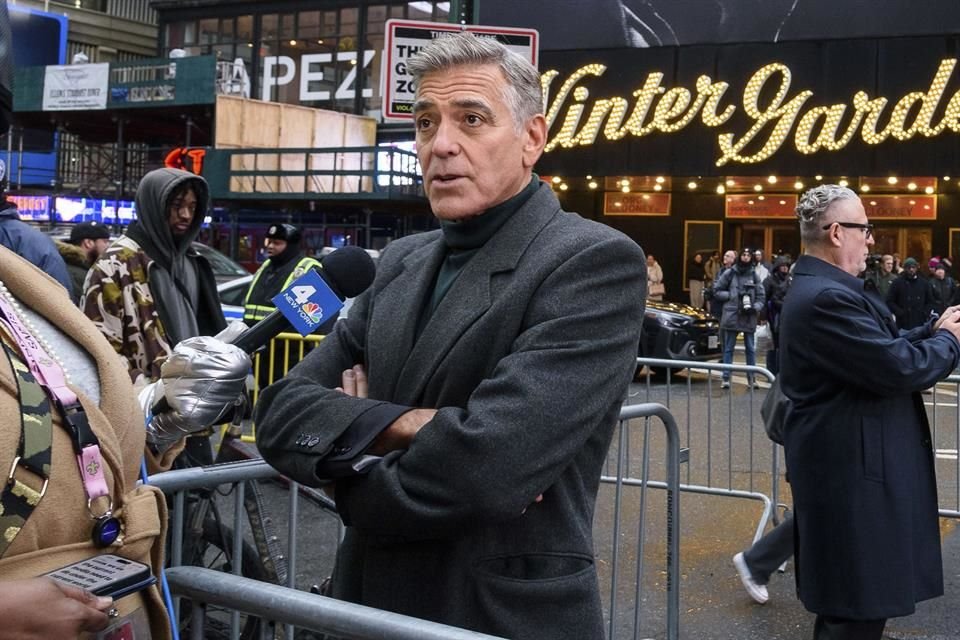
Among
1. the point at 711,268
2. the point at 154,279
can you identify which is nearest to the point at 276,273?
the point at 154,279

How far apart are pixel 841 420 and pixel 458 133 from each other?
7.58 feet

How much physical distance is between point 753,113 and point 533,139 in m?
19.6

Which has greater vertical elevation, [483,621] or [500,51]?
[500,51]

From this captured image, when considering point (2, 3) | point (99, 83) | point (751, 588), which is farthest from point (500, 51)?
point (99, 83)

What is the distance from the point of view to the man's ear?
234 centimetres

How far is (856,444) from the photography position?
3.88 m

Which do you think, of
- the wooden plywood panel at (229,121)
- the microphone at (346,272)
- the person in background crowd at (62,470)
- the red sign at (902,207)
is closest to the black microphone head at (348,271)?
the microphone at (346,272)

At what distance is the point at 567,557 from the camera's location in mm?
2166

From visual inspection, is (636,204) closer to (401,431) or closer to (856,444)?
(856,444)

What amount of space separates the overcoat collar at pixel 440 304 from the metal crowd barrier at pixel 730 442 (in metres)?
4.38

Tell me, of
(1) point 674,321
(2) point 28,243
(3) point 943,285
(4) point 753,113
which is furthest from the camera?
(4) point 753,113

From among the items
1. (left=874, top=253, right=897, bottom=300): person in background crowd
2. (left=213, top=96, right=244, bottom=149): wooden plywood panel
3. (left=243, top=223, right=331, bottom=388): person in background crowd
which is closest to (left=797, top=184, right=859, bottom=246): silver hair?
(left=243, top=223, right=331, bottom=388): person in background crowd

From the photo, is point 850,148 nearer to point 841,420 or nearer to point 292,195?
point 292,195

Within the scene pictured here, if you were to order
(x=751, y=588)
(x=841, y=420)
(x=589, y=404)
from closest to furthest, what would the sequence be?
(x=589, y=404) → (x=841, y=420) → (x=751, y=588)
